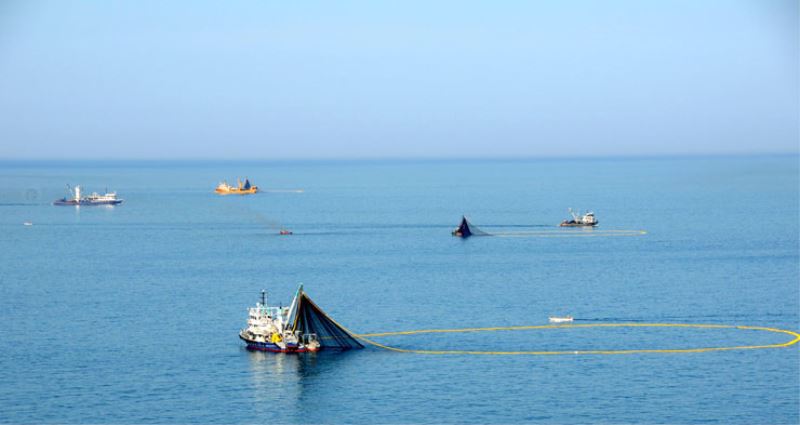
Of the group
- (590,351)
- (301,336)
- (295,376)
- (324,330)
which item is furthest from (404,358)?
(590,351)

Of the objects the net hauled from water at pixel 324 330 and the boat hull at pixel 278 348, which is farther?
the boat hull at pixel 278 348

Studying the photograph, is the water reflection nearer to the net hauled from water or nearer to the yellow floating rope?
the net hauled from water

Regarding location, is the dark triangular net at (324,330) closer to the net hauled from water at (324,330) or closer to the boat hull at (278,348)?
the net hauled from water at (324,330)

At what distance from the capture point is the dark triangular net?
127812 mm

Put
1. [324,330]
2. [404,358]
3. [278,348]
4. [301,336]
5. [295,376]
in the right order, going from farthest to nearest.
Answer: [301,336] < [278,348] < [324,330] < [404,358] < [295,376]

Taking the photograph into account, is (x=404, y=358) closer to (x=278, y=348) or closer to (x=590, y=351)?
(x=278, y=348)

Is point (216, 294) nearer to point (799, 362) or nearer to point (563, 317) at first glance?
point (563, 317)

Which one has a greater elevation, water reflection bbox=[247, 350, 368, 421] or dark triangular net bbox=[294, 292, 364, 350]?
dark triangular net bbox=[294, 292, 364, 350]

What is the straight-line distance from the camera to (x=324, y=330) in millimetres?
128500

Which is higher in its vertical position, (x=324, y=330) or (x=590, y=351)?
(x=324, y=330)

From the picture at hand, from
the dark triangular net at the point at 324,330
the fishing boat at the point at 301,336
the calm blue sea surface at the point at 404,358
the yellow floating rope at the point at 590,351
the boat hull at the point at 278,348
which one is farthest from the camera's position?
the boat hull at the point at 278,348

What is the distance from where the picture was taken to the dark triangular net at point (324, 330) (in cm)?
12781

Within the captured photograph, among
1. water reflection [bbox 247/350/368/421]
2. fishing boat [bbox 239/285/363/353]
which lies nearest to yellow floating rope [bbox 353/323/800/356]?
fishing boat [bbox 239/285/363/353]

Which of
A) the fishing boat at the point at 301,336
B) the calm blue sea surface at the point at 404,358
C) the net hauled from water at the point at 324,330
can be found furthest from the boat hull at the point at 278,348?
the net hauled from water at the point at 324,330
